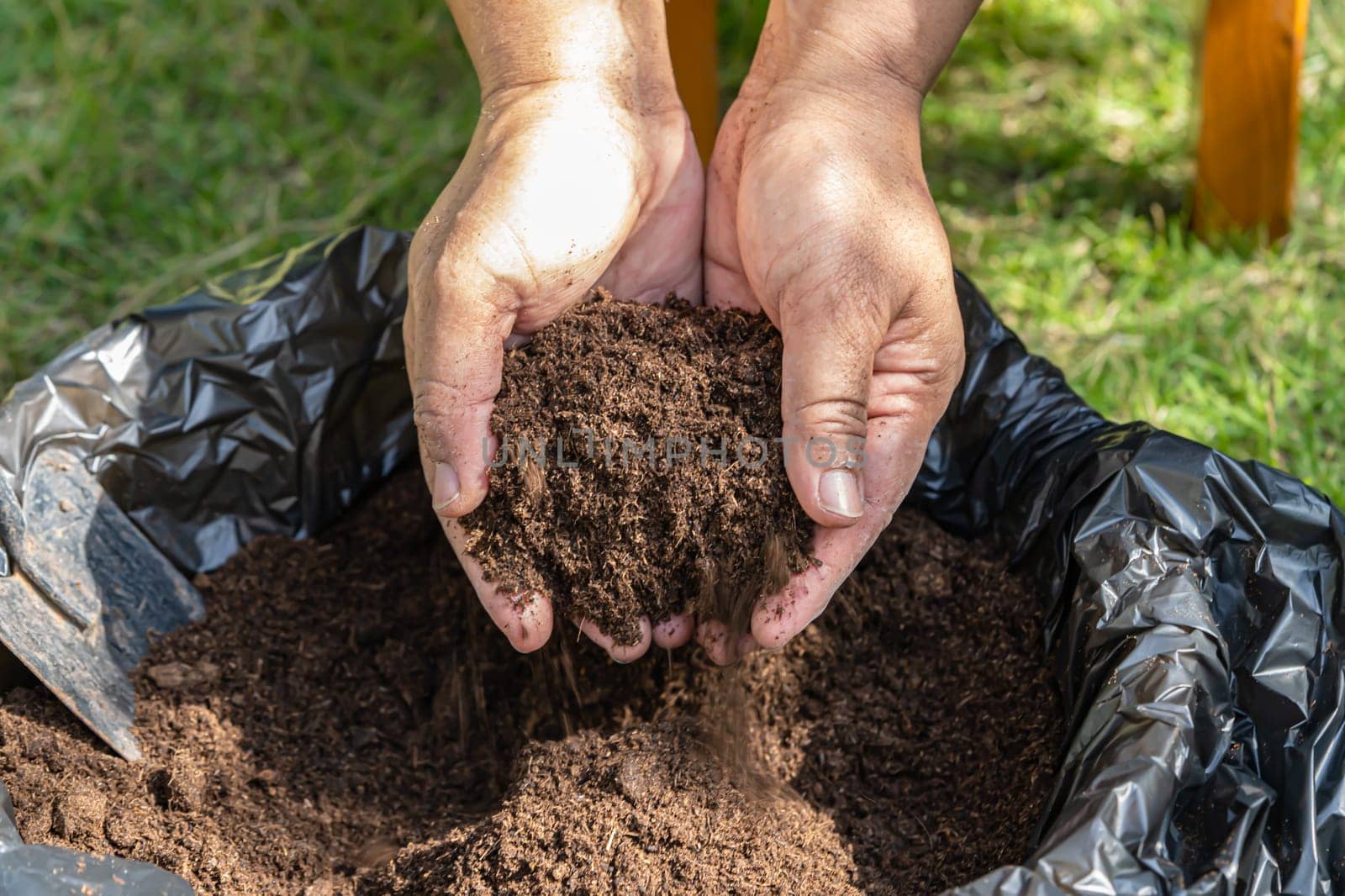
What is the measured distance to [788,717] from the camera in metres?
1.76

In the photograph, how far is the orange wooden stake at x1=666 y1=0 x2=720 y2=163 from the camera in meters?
2.42

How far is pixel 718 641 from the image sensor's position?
167 centimetres

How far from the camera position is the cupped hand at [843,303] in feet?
5.02

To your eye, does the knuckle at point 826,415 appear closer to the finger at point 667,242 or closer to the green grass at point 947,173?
the finger at point 667,242

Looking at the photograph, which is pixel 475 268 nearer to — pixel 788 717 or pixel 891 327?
pixel 891 327

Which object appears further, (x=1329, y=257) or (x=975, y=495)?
(x=1329, y=257)

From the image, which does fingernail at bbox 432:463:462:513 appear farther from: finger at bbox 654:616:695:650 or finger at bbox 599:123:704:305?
finger at bbox 599:123:704:305

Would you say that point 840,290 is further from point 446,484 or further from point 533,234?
point 446,484

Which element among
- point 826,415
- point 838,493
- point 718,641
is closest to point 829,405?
point 826,415

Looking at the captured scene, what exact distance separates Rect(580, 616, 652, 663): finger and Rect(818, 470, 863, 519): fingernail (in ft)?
1.06

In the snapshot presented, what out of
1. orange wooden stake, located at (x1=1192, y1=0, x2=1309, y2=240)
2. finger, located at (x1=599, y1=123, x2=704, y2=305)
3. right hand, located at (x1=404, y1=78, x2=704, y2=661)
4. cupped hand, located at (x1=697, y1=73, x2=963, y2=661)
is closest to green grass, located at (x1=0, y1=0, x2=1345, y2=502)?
orange wooden stake, located at (x1=1192, y1=0, x2=1309, y2=240)

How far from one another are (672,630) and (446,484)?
40cm

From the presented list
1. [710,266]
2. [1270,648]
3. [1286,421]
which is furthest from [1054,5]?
A: [1270,648]

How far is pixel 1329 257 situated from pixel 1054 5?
4.51 feet
